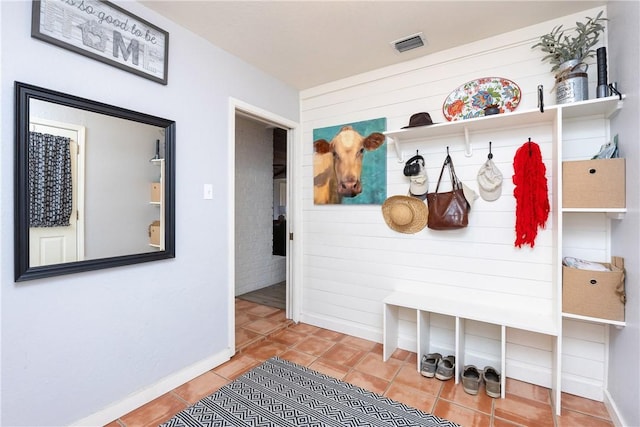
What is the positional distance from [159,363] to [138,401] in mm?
221

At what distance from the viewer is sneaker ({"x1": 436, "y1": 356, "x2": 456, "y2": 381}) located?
2.12 metres

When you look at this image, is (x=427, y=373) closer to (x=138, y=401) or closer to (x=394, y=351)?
(x=394, y=351)

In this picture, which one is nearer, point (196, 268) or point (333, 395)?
point (333, 395)

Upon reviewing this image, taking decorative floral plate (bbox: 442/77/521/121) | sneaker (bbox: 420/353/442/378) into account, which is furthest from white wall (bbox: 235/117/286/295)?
decorative floral plate (bbox: 442/77/521/121)

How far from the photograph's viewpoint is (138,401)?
71.2 inches

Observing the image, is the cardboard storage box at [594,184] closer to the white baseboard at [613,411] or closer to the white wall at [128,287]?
the white baseboard at [613,411]

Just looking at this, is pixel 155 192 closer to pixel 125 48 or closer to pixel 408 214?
pixel 125 48

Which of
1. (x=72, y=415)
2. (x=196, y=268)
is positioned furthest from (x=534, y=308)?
(x=72, y=415)

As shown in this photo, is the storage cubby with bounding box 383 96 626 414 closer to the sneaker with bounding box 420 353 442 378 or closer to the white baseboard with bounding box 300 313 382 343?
the sneaker with bounding box 420 353 442 378

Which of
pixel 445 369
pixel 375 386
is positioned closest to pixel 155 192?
pixel 375 386

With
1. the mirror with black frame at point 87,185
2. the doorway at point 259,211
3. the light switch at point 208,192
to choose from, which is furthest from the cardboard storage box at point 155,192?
the doorway at point 259,211

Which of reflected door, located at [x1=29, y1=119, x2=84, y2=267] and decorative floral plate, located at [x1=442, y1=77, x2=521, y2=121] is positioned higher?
decorative floral plate, located at [x1=442, y1=77, x2=521, y2=121]

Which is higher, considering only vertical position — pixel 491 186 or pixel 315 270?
→ pixel 491 186

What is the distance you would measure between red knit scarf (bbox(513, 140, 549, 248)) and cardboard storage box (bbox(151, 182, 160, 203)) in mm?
2426
